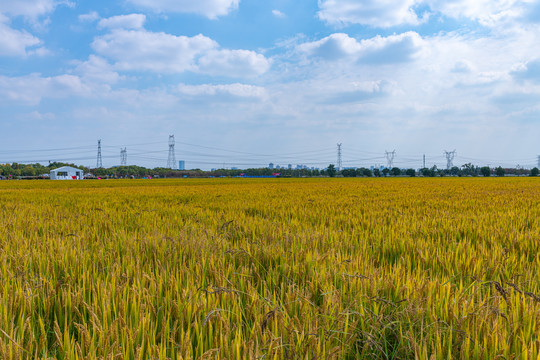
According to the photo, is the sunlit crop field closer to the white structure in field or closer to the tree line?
the tree line

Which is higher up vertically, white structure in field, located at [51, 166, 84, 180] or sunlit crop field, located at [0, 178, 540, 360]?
white structure in field, located at [51, 166, 84, 180]

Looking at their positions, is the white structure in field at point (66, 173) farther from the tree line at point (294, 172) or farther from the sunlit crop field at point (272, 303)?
the sunlit crop field at point (272, 303)

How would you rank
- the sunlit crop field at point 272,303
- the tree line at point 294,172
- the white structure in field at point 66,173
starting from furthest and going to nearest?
1. the tree line at point 294,172
2. the white structure in field at point 66,173
3. the sunlit crop field at point 272,303

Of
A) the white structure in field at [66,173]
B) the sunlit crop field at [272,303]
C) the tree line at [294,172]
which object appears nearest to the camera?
the sunlit crop field at [272,303]

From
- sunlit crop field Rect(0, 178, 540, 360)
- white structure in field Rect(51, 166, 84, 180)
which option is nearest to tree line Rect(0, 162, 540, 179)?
white structure in field Rect(51, 166, 84, 180)

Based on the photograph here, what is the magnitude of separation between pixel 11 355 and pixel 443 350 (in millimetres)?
1444

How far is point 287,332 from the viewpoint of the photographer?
1.11 meters

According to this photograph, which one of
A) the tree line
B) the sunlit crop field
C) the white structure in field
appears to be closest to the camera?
the sunlit crop field

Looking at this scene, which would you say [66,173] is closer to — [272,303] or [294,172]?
[294,172]

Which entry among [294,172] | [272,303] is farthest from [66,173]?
[272,303]

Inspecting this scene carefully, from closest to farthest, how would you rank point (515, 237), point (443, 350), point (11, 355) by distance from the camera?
point (11, 355)
point (443, 350)
point (515, 237)

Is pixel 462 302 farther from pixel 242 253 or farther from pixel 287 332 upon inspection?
pixel 242 253

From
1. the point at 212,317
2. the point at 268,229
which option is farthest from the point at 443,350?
the point at 268,229

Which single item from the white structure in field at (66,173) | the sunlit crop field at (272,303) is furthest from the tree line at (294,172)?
the sunlit crop field at (272,303)
